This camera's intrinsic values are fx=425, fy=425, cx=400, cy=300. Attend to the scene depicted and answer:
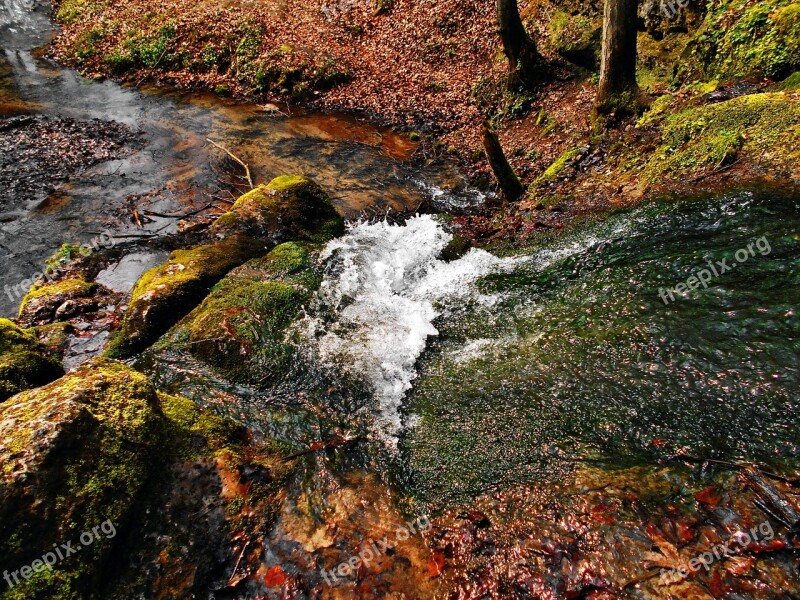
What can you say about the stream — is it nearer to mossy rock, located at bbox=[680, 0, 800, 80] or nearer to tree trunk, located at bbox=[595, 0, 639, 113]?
mossy rock, located at bbox=[680, 0, 800, 80]

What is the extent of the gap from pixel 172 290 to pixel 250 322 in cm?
139

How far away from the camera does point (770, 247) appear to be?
167 inches

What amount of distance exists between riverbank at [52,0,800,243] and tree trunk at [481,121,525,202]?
0.97 feet

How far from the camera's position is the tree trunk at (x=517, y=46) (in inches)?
398

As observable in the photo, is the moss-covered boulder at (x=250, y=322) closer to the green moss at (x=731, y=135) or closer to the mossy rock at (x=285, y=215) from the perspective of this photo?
the mossy rock at (x=285, y=215)

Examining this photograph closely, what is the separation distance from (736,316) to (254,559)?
175 inches

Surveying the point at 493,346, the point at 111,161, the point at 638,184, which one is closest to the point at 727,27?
the point at 638,184

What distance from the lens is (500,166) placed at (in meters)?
7.54

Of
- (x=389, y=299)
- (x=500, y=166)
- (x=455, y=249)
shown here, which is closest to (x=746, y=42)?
(x=500, y=166)

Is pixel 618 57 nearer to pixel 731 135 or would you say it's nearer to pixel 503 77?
pixel 731 135

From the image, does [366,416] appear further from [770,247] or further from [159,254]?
[159,254]

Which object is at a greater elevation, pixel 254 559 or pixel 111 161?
pixel 111 161

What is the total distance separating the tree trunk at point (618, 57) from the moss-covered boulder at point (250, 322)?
6113 mm

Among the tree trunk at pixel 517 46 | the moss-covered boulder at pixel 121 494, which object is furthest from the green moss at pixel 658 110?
the moss-covered boulder at pixel 121 494
